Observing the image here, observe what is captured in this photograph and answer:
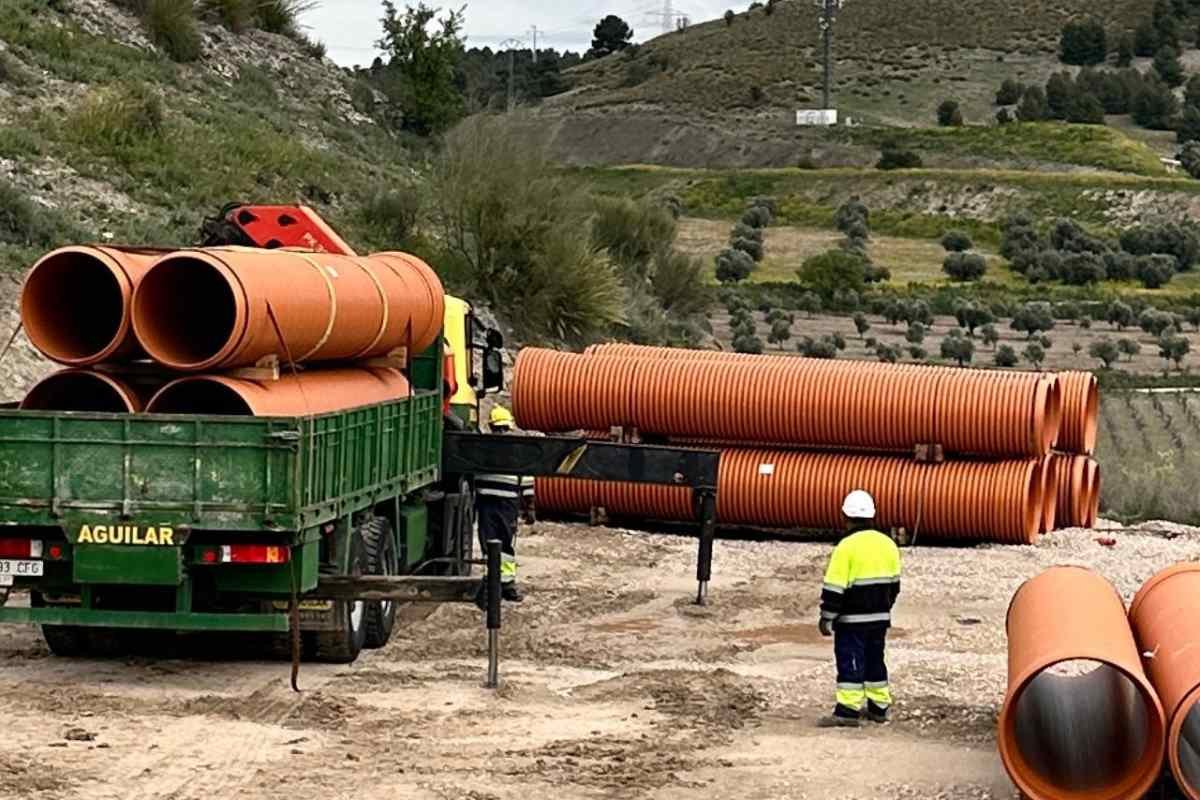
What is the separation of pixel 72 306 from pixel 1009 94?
349 ft

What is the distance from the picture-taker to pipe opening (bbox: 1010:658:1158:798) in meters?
10.2

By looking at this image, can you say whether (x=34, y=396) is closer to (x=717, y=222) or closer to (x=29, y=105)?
(x=29, y=105)

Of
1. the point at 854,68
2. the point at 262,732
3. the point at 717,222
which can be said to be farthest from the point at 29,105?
the point at 854,68

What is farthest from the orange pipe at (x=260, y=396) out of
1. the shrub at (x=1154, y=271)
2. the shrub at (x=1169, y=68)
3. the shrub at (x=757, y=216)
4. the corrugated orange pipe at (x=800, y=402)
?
the shrub at (x=1169, y=68)

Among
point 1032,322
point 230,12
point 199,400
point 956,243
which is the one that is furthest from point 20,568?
point 956,243

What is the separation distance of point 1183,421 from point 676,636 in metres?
23.8

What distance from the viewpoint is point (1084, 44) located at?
405 ft

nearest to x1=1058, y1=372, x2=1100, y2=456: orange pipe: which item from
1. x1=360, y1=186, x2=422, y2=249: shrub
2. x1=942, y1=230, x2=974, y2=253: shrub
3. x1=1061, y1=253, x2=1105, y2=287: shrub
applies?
x1=360, y1=186, x2=422, y2=249: shrub

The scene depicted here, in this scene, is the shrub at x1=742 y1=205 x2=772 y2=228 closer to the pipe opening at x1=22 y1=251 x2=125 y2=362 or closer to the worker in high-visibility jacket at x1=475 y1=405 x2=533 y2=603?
the worker in high-visibility jacket at x1=475 y1=405 x2=533 y2=603

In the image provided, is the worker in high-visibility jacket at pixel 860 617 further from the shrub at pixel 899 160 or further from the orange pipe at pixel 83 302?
the shrub at pixel 899 160

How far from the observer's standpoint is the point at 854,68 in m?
125

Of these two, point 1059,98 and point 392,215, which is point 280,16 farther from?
point 1059,98

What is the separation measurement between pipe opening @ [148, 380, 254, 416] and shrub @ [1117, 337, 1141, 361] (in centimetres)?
4290

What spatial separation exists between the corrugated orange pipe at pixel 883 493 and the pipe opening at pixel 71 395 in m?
9.14
